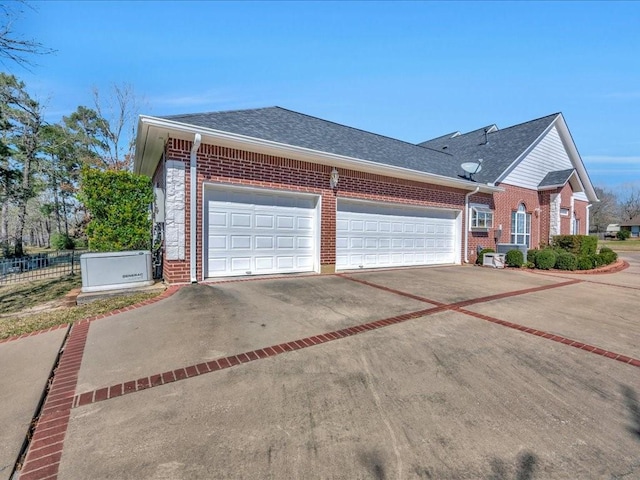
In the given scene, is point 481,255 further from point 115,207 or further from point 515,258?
point 115,207

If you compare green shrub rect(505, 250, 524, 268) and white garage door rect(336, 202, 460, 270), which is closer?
white garage door rect(336, 202, 460, 270)

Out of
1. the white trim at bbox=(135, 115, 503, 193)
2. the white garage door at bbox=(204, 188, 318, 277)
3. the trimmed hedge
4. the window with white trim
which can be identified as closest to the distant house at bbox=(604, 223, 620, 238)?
the trimmed hedge

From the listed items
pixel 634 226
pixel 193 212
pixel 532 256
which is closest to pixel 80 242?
pixel 193 212

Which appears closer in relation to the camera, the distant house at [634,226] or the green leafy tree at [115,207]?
the green leafy tree at [115,207]

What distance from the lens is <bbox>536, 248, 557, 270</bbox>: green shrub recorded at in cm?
1141

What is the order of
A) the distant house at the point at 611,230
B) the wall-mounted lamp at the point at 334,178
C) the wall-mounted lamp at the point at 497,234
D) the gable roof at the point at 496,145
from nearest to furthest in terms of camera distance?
the wall-mounted lamp at the point at 334,178 → the wall-mounted lamp at the point at 497,234 → the gable roof at the point at 496,145 → the distant house at the point at 611,230

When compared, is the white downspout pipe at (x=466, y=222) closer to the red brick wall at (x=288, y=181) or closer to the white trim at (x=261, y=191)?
the red brick wall at (x=288, y=181)

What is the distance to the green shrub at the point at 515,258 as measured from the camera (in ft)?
38.4

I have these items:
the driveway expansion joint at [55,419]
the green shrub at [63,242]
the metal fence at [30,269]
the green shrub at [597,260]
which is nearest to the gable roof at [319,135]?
the driveway expansion joint at [55,419]

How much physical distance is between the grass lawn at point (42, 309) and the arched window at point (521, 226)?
587 inches

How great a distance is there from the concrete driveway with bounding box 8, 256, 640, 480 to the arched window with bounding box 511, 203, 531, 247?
33.7 feet

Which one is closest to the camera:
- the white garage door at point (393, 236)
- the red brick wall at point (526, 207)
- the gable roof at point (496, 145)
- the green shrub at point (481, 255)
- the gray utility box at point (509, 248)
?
the white garage door at point (393, 236)

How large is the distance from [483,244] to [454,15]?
27.0 feet

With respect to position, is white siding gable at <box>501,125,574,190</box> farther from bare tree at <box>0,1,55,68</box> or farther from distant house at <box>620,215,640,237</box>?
distant house at <box>620,215,640,237</box>
